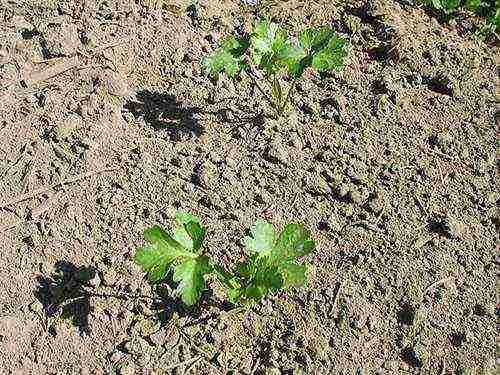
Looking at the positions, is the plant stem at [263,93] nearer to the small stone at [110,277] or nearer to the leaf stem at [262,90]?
the leaf stem at [262,90]

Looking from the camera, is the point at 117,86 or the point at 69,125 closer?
the point at 69,125

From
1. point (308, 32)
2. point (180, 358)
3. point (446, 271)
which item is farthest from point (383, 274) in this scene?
point (308, 32)

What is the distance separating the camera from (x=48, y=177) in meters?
2.79

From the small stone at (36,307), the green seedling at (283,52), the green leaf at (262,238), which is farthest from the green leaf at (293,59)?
the small stone at (36,307)

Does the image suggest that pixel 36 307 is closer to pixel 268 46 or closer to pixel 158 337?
pixel 158 337

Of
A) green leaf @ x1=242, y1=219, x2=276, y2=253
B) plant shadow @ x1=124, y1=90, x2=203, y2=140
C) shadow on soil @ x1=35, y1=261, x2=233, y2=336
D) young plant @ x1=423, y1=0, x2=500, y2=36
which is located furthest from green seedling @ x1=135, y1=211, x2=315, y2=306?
young plant @ x1=423, y1=0, x2=500, y2=36

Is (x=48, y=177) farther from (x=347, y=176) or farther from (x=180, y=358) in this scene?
(x=347, y=176)

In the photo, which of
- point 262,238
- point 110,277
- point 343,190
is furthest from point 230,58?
point 110,277

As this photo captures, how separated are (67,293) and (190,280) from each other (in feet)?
1.74

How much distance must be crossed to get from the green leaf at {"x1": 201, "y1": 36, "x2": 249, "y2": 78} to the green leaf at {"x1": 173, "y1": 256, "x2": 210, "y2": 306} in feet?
3.00

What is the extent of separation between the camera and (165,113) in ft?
9.88

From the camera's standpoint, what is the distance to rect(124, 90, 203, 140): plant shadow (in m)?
2.96

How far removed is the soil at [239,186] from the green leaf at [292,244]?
258 millimetres

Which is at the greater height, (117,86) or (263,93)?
(263,93)
